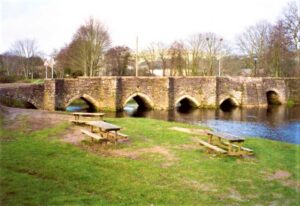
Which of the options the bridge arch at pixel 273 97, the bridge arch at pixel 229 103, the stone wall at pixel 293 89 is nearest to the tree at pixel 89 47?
the bridge arch at pixel 229 103

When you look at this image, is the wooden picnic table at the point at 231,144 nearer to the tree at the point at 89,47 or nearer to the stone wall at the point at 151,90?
the stone wall at the point at 151,90

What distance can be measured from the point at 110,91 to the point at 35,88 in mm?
7331

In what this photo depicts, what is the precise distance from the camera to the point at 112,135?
13.3 metres

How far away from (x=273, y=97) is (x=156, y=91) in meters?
17.4

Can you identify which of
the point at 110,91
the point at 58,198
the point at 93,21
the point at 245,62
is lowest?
Answer: the point at 58,198

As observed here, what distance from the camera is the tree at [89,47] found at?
145ft

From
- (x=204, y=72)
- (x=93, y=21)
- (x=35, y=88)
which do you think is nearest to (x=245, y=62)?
(x=204, y=72)

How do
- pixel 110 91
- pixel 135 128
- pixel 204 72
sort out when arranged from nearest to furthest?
pixel 135 128 → pixel 110 91 → pixel 204 72

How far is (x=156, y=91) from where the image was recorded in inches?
1388

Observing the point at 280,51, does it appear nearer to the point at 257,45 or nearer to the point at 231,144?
the point at 257,45

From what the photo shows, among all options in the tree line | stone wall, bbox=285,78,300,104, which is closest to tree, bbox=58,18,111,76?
the tree line

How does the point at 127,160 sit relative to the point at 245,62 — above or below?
below

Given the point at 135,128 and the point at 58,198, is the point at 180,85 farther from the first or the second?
the point at 58,198

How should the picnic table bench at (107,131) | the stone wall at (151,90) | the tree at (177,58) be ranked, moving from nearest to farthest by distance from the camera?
the picnic table bench at (107,131) → the stone wall at (151,90) → the tree at (177,58)
